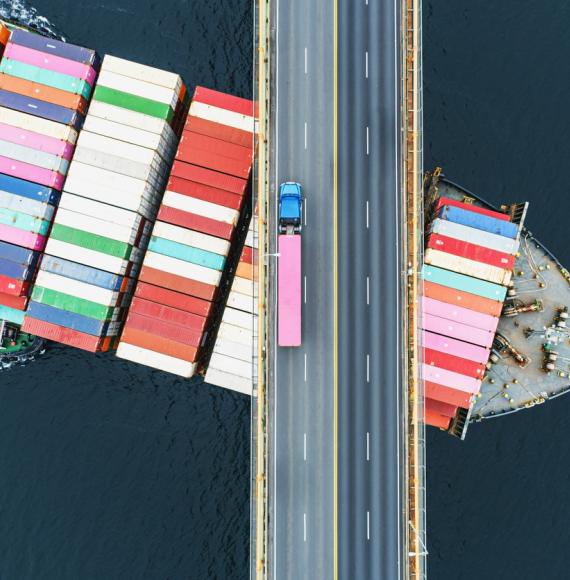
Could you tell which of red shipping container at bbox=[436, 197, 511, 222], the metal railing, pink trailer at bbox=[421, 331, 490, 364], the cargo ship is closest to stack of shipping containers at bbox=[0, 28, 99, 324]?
the metal railing

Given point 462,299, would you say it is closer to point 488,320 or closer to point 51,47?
point 488,320

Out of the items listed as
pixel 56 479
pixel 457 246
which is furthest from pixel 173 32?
pixel 56 479

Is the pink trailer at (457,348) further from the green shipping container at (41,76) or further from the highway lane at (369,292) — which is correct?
the green shipping container at (41,76)

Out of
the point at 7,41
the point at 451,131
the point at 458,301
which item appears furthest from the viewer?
the point at 451,131

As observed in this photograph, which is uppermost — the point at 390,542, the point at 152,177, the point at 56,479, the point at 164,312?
the point at 152,177

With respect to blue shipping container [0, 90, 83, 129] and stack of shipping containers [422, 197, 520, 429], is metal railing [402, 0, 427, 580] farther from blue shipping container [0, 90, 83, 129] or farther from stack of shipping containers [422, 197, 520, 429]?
blue shipping container [0, 90, 83, 129]

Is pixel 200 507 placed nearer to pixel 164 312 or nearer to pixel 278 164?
pixel 164 312

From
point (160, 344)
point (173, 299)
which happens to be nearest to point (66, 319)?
point (160, 344)
